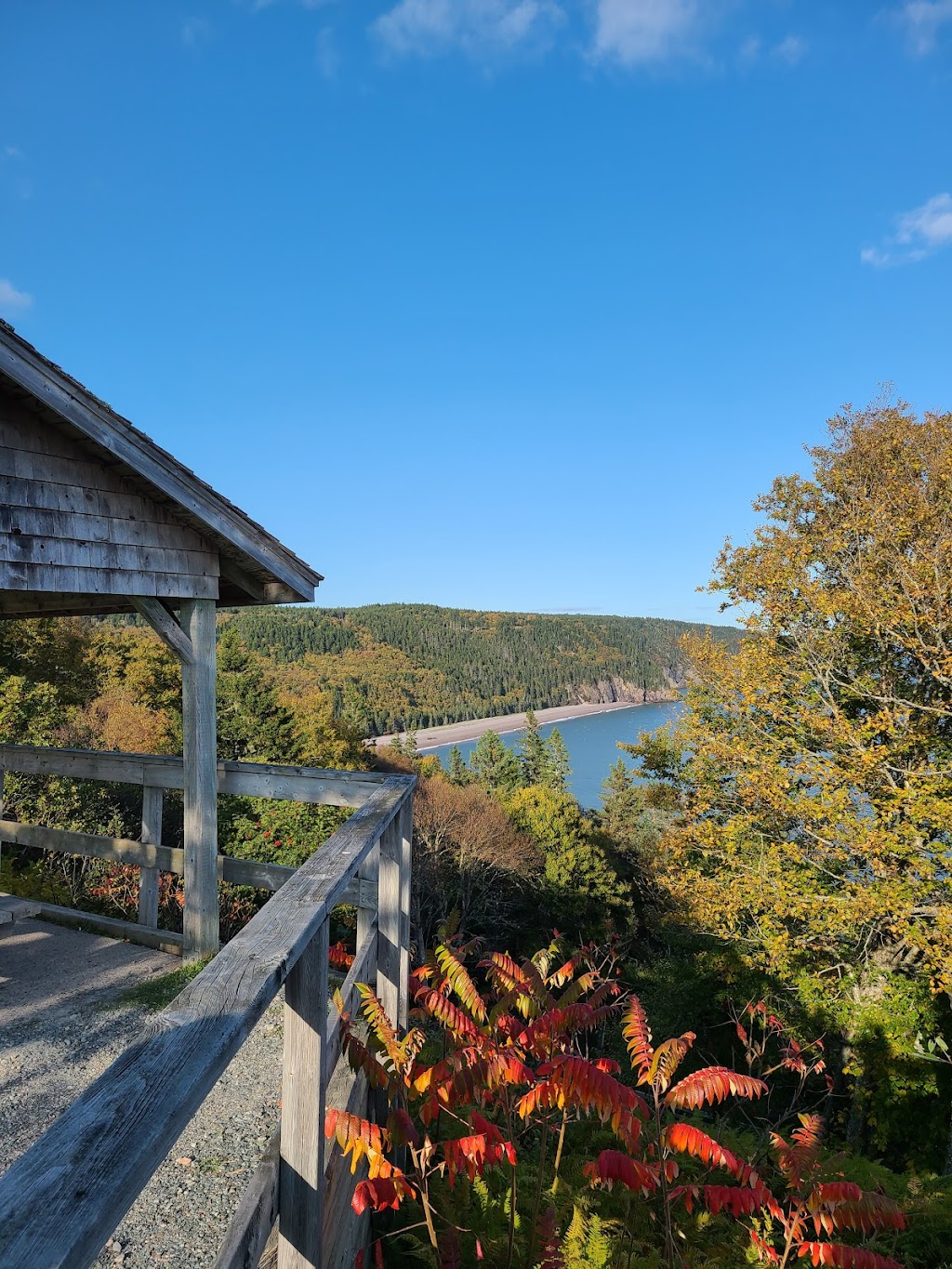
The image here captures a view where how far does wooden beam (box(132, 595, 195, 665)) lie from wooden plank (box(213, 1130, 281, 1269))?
382 centimetres

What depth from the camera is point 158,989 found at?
15.8 feet

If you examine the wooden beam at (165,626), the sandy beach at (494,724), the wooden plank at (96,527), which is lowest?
the sandy beach at (494,724)

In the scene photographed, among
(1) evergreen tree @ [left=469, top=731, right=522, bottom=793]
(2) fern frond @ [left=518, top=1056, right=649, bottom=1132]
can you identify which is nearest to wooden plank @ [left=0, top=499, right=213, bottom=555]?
(2) fern frond @ [left=518, top=1056, right=649, bottom=1132]

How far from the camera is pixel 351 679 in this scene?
286ft

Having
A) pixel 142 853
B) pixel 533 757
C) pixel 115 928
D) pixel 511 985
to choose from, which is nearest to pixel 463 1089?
pixel 511 985

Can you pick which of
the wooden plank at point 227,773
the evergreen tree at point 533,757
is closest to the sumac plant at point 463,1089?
the wooden plank at point 227,773

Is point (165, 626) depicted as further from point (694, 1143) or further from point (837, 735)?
point (837, 735)

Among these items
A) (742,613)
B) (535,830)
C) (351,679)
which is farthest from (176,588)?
(351,679)

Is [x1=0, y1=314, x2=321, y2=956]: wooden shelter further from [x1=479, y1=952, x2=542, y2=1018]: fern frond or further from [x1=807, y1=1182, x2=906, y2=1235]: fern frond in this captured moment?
[x1=807, y1=1182, x2=906, y2=1235]: fern frond

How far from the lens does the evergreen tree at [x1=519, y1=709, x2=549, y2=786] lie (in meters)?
58.2

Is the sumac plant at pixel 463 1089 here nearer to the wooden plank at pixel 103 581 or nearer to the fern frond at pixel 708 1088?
the fern frond at pixel 708 1088

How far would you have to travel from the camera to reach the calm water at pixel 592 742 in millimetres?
70312

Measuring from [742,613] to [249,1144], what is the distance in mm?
13550

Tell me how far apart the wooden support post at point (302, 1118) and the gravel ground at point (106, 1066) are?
113cm
